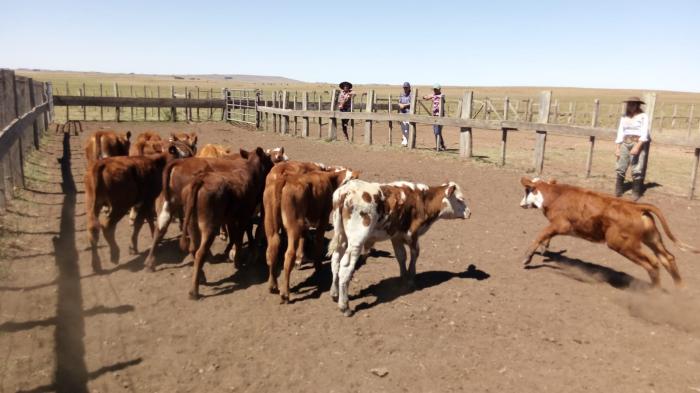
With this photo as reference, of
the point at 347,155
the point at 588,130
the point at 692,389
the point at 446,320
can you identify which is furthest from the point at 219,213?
the point at 347,155

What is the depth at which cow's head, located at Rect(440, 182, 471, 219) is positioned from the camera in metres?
6.53

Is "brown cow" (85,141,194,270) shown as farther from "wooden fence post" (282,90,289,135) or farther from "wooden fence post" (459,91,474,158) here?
"wooden fence post" (282,90,289,135)

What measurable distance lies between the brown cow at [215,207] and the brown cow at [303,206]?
0.78 m

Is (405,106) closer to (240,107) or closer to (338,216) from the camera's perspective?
(338,216)

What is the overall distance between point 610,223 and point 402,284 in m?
2.53

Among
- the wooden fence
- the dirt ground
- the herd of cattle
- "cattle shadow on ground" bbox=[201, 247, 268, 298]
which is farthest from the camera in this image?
the wooden fence

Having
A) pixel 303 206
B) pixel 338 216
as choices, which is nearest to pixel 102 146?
pixel 303 206

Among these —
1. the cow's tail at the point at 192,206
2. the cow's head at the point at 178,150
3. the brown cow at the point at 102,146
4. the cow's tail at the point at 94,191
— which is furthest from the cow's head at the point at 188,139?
the cow's tail at the point at 192,206

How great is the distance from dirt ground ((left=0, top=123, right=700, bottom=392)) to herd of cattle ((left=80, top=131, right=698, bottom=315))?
0.35 m

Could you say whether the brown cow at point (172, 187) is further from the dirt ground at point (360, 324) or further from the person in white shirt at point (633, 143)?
the person in white shirt at point (633, 143)

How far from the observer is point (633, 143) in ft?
35.4

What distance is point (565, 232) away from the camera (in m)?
6.64

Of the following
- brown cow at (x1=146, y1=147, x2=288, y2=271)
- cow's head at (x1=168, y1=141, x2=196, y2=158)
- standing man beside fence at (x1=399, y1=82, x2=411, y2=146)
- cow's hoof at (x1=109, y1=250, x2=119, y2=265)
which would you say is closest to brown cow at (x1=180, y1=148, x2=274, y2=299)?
brown cow at (x1=146, y1=147, x2=288, y2=271)

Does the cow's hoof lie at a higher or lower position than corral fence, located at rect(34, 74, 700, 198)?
lower
